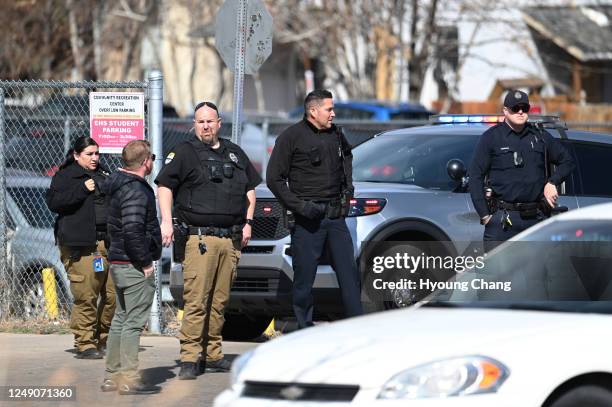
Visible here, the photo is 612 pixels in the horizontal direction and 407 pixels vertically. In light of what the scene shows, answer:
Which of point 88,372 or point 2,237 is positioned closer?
point 88,372

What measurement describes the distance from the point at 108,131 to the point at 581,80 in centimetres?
2995

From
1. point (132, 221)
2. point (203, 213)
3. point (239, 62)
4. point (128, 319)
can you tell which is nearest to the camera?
point (132, 221)

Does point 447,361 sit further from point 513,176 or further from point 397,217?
point 397,217

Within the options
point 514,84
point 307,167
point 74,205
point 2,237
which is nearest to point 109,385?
point 74,205

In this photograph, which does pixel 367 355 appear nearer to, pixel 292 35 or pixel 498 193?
pixel 498 193

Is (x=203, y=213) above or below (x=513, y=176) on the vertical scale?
below

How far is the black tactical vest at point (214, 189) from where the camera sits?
895cm

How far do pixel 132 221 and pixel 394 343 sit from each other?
303 cm

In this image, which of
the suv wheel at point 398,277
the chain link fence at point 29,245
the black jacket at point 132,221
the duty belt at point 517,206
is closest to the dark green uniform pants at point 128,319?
the black jacket at point 132,221

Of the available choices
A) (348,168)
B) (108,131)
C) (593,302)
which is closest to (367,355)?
(593,302)

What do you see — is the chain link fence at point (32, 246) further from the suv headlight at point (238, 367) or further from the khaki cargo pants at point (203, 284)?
the suv headlight at point (238, 367)

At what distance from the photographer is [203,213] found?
8930mm

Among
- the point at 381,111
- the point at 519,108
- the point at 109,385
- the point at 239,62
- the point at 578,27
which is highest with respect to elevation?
the point at 578,27

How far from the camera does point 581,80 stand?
39.2 meters
